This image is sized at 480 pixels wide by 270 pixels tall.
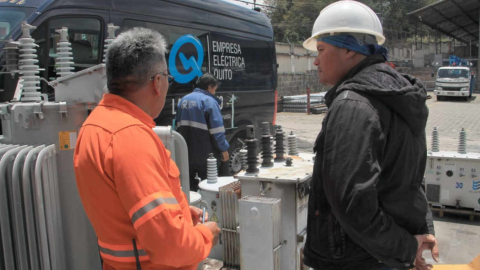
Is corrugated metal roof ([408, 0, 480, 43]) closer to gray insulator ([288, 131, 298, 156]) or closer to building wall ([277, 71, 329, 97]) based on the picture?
building wall ([277, 71, 329, 97])

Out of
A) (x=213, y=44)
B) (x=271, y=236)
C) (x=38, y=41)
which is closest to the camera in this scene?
(x=271, y=236)

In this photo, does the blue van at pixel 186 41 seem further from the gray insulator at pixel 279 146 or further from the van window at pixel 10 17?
the gray insulator at pixel 279 146

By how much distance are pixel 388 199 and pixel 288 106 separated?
19.4m

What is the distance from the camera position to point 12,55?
2.47 m

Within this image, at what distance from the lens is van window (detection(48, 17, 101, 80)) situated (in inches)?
180

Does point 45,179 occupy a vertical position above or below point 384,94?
below

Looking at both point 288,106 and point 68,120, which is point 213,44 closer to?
point 68,120

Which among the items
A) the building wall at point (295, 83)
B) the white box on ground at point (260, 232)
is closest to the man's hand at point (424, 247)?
the white box on ground at point (260, 232)

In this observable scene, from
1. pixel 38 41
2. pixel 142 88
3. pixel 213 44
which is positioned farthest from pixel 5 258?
pixel 213 44

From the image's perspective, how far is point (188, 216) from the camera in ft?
5.88

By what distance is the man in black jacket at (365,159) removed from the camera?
158 cm

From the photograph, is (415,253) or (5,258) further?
(5,258)

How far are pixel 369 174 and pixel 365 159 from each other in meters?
0.06

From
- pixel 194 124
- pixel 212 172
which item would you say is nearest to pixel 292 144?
pixel 212 172
